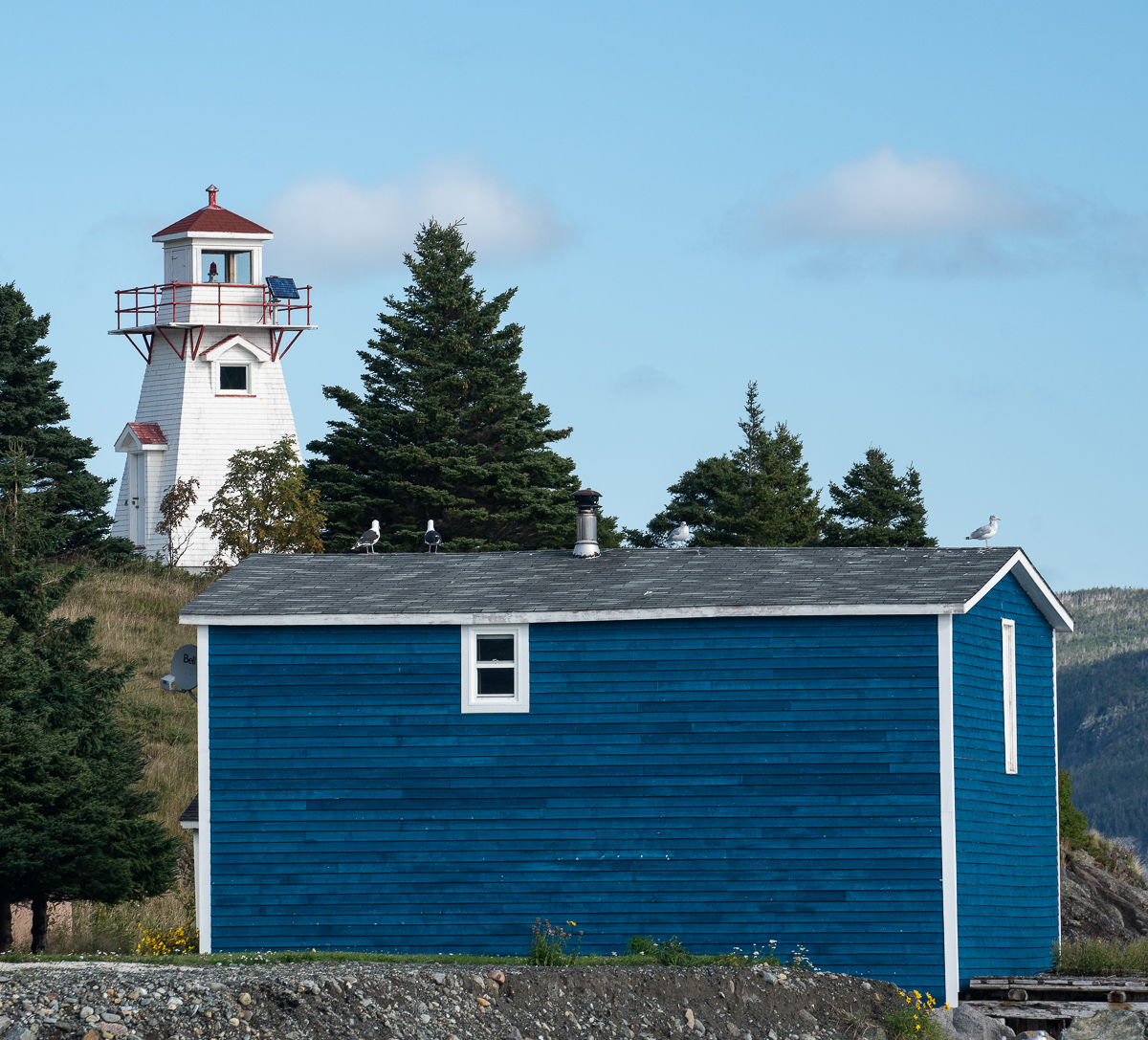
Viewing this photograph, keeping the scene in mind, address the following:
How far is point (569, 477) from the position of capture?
45.5 meters

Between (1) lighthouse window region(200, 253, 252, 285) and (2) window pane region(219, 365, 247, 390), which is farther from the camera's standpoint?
(1) lighthouse window region(200, 253, 252, 285)

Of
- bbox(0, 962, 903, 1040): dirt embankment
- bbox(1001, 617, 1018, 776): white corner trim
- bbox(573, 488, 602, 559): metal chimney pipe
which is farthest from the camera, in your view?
bbox(573, 488, 602, 559): metal chimney pipe

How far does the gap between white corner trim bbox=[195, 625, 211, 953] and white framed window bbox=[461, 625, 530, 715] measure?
281cm

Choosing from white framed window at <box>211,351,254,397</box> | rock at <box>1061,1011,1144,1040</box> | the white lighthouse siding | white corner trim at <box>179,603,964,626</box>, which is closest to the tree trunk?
white corner trim at <box>179,603,964,626</box>

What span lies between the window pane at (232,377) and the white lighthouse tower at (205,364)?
0.03m

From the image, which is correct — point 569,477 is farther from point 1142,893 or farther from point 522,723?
point 522,723

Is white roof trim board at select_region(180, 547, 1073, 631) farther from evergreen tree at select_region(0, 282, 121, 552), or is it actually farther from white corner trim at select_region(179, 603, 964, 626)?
evergreen tree at select_region(0, 282, 121, 552)

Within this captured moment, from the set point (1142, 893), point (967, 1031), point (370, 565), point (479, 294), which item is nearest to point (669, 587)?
point (370, 565)

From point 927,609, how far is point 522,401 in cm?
2825

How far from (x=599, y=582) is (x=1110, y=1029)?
7004mm

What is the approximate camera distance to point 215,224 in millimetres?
47906

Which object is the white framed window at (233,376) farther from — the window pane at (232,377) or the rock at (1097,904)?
the rock at (1097,904)

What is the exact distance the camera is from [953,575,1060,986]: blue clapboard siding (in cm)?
1867

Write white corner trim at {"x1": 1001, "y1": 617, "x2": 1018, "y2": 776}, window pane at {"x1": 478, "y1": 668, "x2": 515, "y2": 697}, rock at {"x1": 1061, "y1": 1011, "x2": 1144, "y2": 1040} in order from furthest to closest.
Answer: white corner trim at {"x1": 1001, "y1": 617, "x2": 1018, "y2": 776}, window pane at {"x1": 478, "y1": 668, "x2": 515, "y2": 697}, rock at {"x1": 1061, "y1": 1011, "x2": 1144, "y2": 1040}
